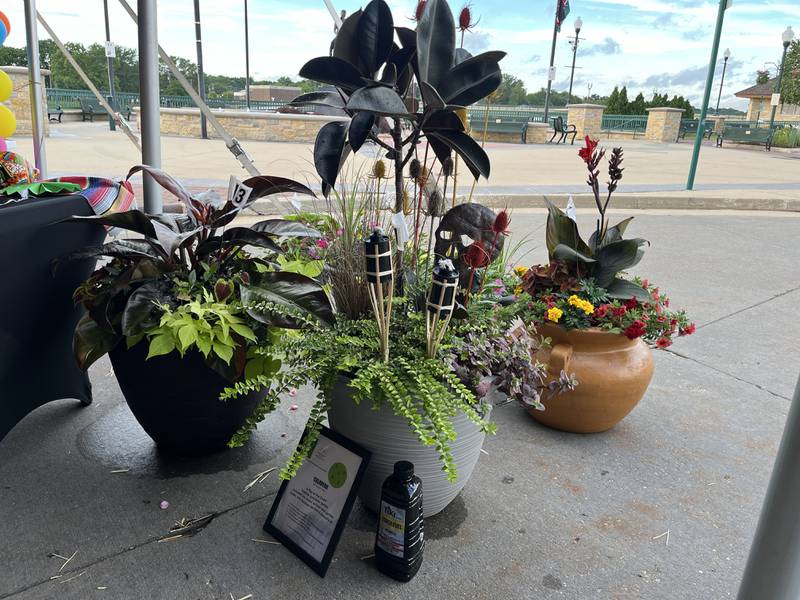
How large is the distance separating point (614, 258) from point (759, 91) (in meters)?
57.2

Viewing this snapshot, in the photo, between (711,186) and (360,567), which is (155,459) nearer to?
(360,567)

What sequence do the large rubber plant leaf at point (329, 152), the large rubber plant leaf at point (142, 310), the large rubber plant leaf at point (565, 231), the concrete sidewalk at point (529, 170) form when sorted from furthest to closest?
the concrete sidewalk at point (529, 170) → the large rubber plant leaf at point (565, 231) → the large rubber plant leaf at point (329, 152) → the large rubber plant leaf at point (142, 310)

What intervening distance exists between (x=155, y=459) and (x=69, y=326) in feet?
2.21

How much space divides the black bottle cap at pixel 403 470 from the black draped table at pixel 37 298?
141 centimetres

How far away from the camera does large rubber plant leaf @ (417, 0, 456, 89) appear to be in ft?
6.47

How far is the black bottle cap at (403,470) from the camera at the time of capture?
1793 mm

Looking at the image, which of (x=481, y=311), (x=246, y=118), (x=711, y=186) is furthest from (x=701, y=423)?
(x=246, y=118)

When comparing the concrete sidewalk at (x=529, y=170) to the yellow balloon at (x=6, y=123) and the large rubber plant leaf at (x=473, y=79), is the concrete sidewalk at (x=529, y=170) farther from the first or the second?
the large rubber plant leaf at (x=473, y=79)

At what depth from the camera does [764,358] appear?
379 centimetres

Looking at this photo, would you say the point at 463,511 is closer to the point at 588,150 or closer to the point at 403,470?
the point at 403,470

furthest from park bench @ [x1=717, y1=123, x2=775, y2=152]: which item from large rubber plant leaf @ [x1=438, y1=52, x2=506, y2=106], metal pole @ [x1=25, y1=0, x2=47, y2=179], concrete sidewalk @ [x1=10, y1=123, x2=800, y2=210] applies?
large rubber plant leaf @ [x1=438, y1=52, x2=506, y2=106]

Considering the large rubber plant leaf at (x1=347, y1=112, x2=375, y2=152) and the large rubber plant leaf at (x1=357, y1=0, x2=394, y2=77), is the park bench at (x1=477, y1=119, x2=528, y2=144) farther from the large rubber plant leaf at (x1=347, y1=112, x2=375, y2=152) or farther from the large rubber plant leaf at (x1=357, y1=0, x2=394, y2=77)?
the large rubber plant leaf at (x1=347, y1=112, x2=375, y2=152)

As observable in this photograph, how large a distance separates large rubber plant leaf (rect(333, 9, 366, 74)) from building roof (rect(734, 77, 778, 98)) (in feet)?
183

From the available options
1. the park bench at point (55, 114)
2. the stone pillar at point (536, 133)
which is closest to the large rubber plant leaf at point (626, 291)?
the stone pillar at point (536, 133)
